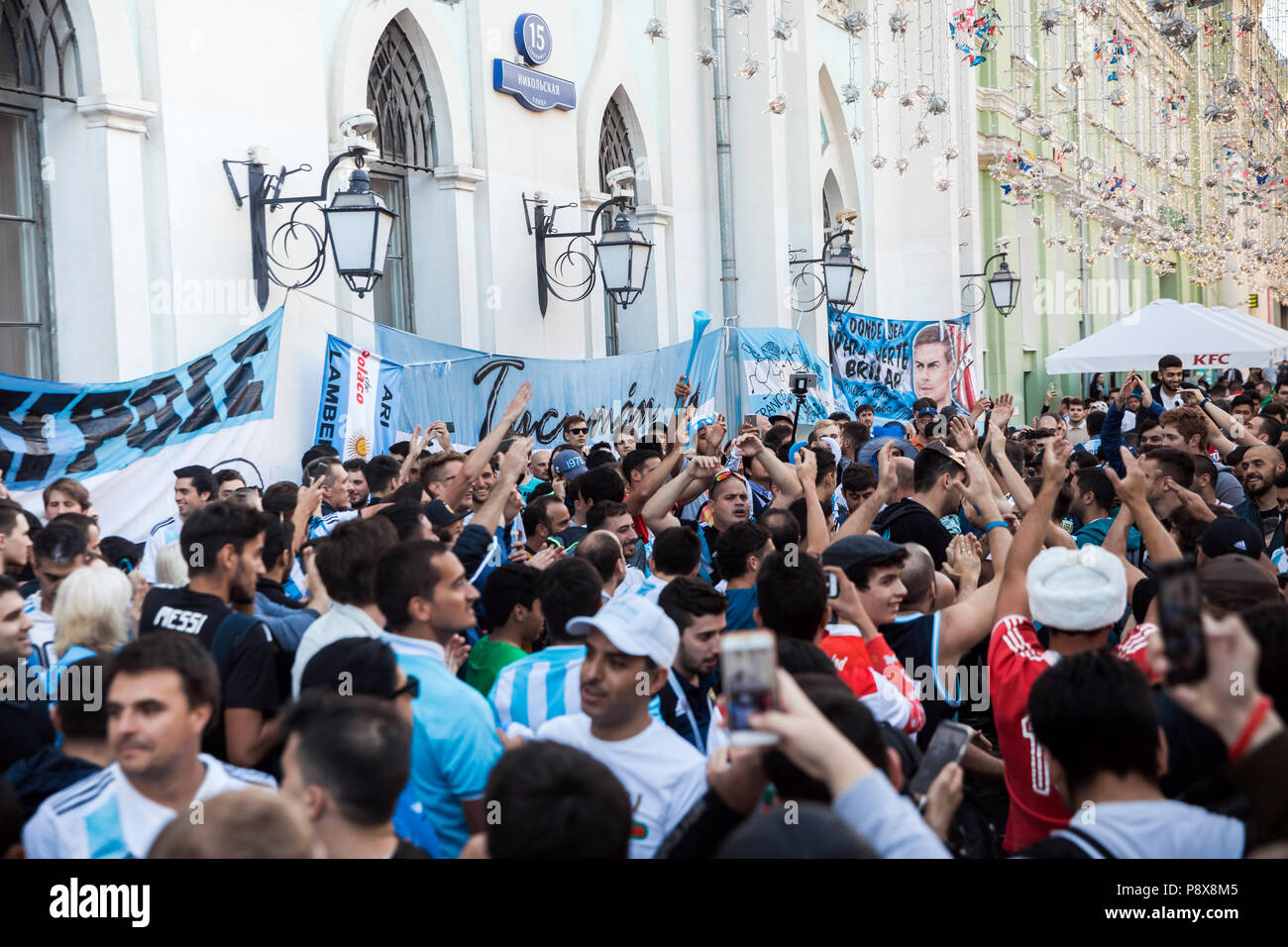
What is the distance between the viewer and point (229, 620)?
4.14m

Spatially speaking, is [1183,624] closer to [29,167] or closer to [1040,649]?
[1040,649]

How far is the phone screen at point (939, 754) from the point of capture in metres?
2.93

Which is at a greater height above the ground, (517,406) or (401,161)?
(401,161)

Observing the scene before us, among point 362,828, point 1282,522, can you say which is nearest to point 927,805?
point 362,828

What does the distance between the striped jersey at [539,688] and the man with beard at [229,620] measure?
0.70 m

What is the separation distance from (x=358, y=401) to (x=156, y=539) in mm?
2387

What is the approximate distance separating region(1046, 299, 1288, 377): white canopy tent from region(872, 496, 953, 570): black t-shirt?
9906 millimetres

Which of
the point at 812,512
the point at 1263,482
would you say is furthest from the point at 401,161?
the point at 1263,482

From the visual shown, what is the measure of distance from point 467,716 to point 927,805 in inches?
50.3

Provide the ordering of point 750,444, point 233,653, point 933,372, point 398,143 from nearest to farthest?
point 233,653 → point 750,444 → point 398,143 → point 933,372

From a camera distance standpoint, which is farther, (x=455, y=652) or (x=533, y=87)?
(x=533, y=87)

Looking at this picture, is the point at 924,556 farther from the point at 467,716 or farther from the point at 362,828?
the point at 362,828

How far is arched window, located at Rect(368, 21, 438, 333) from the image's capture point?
38.4 feet

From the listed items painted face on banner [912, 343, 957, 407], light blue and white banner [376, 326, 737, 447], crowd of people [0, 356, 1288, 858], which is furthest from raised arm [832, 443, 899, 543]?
painted face on banner [912, 343, 957, 407]
